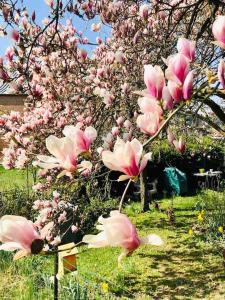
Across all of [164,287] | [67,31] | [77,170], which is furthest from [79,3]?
[77,170]

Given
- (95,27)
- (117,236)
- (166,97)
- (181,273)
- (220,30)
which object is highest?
(95,27)

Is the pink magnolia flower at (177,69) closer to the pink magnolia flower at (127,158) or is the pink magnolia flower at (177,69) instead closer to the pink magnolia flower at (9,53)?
the pink magnolia flower at (127,158)

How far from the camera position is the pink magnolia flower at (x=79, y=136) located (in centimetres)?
149

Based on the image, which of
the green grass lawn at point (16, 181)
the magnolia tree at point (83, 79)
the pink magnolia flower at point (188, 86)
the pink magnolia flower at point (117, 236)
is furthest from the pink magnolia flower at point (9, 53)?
the green grass lawn at point (16, 181)

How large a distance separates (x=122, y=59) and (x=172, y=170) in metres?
6.21

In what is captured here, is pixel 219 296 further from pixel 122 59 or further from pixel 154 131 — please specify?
pixel 154 131

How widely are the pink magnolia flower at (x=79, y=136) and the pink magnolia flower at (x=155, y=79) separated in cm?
25

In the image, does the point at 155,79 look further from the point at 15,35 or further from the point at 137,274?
the point at 137,274

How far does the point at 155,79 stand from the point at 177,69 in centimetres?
8

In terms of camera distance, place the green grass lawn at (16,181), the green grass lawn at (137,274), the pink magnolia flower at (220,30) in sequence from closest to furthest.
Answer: the pink magnolia flower at (220,30), the green grass lawn at (137,274), the green grass lawn at (16,181)

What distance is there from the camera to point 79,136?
1.51 metres

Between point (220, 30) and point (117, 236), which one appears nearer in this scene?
point (117, 236)

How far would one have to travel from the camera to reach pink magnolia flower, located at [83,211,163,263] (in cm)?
104

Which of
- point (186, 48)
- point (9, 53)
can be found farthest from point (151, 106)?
point (9, 53)
